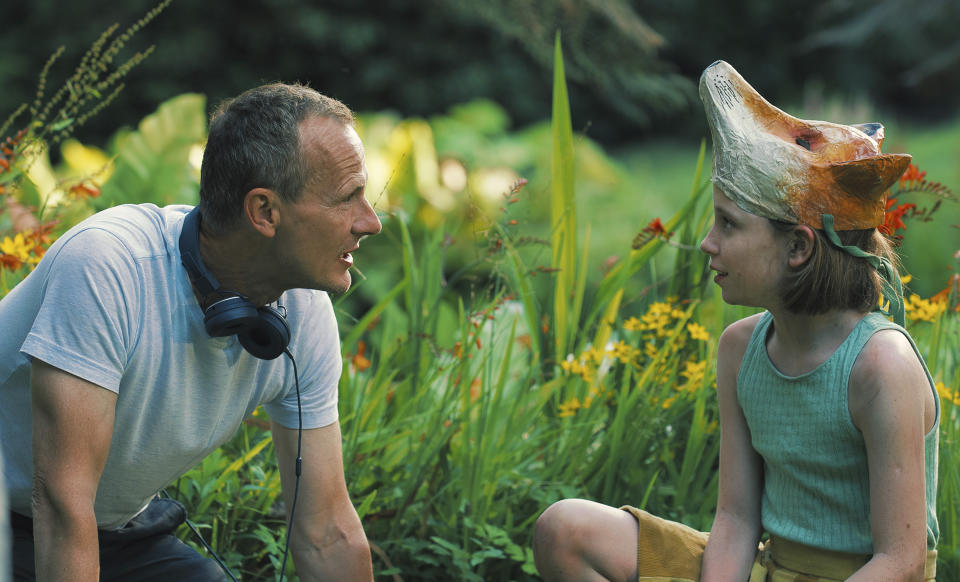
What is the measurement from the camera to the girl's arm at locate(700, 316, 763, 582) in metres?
2.08

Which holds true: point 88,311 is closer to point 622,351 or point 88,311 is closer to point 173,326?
point 173,326

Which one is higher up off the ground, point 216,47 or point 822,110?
point 822,110

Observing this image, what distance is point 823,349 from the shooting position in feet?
6.32

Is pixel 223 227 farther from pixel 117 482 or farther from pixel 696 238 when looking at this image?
pixel 696 238

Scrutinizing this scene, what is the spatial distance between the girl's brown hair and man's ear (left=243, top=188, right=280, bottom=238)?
0.92 meters

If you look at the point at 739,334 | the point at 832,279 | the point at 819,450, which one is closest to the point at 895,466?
the point at 819,450

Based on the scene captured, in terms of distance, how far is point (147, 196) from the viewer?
171 inches

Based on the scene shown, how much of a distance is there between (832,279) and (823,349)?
0.14 m

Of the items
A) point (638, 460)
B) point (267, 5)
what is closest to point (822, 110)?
point (267, 5)

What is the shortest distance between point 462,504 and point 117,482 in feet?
3.10

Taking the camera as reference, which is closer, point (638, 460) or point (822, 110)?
point (638, 460)

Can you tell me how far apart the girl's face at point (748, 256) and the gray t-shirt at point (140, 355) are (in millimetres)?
812

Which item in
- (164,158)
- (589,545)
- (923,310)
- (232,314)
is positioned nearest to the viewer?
(232,314)

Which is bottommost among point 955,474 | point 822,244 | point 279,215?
point 955,474
